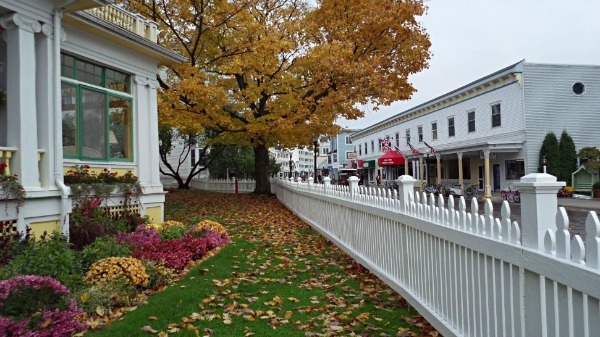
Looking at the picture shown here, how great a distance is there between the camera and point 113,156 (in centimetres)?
988

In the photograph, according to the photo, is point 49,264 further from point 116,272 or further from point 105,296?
point 105,296

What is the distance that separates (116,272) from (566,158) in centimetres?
2422

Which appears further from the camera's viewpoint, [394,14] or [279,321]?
[394,14]

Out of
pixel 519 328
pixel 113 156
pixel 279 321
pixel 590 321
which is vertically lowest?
pixel 279 321

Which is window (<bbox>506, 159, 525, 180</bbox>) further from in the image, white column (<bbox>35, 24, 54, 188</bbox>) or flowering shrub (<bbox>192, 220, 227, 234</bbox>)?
white column (<bbox>35, 24, 54, 188</bbox>)

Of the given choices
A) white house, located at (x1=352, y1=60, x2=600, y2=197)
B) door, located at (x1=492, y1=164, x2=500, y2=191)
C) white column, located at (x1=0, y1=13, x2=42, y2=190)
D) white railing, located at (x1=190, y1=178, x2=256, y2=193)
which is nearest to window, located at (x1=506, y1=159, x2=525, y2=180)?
white house, located at (x1=352, y1=60, x2=600, y2=197)

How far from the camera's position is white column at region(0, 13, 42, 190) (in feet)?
22.4

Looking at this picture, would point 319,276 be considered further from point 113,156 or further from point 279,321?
point 113,156

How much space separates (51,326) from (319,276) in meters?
3.70

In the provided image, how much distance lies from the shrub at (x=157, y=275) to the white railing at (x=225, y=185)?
76.5 feet

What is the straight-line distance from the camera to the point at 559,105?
24.0 metres

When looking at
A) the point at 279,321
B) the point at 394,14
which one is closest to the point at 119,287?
the point at 279,321

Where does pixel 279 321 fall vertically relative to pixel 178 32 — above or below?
below

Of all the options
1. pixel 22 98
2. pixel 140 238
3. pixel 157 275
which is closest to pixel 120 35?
pixel 22 98
